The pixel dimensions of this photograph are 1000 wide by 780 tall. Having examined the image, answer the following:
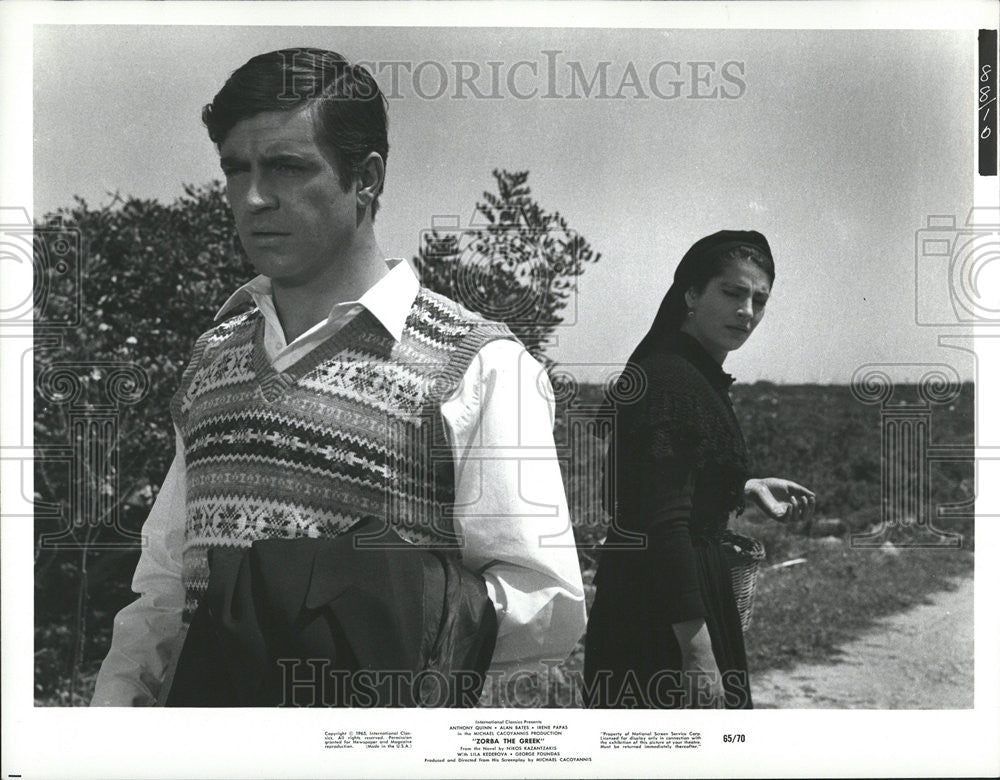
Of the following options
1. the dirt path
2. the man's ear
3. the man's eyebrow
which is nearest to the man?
the man's ear

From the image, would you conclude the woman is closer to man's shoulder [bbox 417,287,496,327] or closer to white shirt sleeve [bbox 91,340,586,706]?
white shirt sleeve [bbox 91,340,586,706]

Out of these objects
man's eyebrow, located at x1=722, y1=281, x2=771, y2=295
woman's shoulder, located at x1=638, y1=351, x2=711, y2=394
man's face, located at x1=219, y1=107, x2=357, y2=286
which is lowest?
woman's shoulder, located at x1=638, y1=351, x2=711, y2=394

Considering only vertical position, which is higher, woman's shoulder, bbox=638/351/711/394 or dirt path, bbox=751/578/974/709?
woman's shoulder, bbox=638/351/711/394

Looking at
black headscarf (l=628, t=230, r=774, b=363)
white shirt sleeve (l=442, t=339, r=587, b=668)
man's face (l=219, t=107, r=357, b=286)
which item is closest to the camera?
white shirt sleeve (l=442, t=339, r=587, b=668)

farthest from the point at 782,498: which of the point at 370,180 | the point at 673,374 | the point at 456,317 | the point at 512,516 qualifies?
the point at 370,180

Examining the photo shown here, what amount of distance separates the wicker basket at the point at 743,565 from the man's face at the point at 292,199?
1.15m

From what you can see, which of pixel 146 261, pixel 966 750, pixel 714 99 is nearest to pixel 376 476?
pixel 146 261

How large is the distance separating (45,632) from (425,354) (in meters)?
1.23

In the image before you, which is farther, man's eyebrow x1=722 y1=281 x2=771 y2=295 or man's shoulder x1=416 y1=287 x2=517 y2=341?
man's eyebrow x1=722 y1=281 x2=771 y2=295

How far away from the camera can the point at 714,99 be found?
8.59ft

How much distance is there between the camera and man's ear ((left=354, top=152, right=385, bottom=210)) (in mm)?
2471

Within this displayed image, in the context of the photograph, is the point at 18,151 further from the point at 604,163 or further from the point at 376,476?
the point at 604,163

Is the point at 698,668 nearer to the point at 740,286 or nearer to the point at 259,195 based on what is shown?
the point at 740,286

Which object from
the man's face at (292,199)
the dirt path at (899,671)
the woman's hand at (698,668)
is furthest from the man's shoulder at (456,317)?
the dirt path at (899,671)
